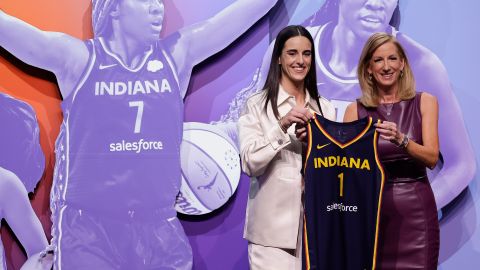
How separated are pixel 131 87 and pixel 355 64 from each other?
50.9 inches

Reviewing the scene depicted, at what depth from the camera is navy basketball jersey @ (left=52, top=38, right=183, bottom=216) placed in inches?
127

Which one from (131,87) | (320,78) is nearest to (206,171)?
(131,87)

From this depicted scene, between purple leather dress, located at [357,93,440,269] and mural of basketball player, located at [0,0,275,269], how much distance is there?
128cm

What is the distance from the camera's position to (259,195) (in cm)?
231

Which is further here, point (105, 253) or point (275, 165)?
point (105, 253)

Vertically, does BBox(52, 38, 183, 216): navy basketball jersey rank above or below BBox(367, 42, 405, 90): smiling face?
below

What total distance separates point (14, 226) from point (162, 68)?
119cm

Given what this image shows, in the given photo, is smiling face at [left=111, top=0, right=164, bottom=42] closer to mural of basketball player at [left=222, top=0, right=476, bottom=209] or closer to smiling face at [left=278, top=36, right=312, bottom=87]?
mural of basketball player at [left=222, top=0, right=476, bottom=209]

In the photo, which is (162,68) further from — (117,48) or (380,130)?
(380,130)

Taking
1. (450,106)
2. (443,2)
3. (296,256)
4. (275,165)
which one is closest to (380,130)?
(275,165)

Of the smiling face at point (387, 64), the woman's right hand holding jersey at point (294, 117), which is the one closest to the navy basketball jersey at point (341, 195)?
the woman's right hand holding jersey at point (294, 117)

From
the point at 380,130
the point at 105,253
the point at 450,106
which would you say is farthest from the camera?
the point at 450,106

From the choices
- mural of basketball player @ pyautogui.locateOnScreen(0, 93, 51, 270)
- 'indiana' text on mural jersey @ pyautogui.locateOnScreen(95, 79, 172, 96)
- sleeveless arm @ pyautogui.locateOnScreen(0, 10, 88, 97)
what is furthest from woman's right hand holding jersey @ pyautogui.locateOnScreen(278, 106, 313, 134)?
mural of basketball player @ pyautogui.locateOnScreen(0, 93, 51, 270)

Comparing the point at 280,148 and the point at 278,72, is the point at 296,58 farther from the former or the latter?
the point at 280,148
